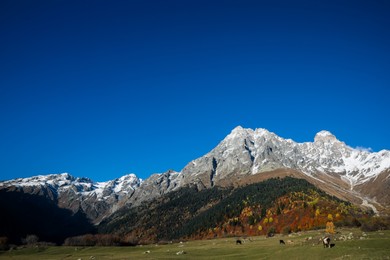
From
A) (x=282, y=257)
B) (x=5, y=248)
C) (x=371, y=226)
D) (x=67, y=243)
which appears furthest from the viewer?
(x=67, y=243)

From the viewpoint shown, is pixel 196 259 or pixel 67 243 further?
pixel 67 243

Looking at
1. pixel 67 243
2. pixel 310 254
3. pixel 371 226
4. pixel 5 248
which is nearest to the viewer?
pixel 310 254

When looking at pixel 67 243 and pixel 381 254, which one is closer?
pixel 381 254

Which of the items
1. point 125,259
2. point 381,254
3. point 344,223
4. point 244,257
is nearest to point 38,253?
point 125,259

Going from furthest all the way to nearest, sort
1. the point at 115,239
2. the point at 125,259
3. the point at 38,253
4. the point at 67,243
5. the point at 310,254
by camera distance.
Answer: the point at 115,239 → the point at 67,243 → the point at 38,253 → the point at 125,259 → the point at 310,254

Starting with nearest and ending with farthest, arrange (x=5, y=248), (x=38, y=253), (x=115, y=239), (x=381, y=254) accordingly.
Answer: (x=381, y=254), (x=38, y=253), (x=5, y=248), (x=115, y=239)

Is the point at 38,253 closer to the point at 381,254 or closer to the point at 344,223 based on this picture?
the point at 381,254

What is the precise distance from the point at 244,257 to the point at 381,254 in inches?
1386

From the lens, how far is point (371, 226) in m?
105

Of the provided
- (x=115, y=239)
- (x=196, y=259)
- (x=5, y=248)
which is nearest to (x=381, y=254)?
(x=196, y=259)

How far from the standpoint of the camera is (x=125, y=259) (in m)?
87.2

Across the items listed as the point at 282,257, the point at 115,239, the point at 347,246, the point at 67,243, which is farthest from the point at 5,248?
the point at 347,246

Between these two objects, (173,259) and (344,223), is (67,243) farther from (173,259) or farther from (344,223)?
(344,223)

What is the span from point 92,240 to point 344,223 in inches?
5097
